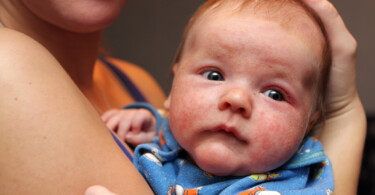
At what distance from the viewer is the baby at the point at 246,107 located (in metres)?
0.87

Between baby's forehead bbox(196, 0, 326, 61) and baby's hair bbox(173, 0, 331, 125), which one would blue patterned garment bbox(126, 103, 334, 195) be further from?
baby's forehead bbox(196, 0, 326, 61)

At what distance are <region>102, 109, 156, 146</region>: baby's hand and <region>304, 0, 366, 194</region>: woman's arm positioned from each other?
1.59 ft

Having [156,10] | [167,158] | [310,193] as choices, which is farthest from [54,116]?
[156,10]

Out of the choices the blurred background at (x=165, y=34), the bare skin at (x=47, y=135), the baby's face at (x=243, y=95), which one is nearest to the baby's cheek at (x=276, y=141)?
the baby's face at (x=243, y=95)

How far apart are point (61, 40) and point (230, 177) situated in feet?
1.93

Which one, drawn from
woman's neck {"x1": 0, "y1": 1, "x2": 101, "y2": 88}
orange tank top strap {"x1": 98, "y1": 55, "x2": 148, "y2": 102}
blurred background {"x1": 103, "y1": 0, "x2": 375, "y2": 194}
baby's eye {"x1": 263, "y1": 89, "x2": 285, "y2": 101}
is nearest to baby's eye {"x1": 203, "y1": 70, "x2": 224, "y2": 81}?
baby's eye {"x1": 263, "y1": 89, "x2": 285, "y2": 101}

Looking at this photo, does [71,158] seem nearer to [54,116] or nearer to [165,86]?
[54,116]

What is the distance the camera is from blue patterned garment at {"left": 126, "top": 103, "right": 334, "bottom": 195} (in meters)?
0.89

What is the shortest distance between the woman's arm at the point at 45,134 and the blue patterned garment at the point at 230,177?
0.13 metres

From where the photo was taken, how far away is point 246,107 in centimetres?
84

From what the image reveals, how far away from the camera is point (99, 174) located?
2.50 feet

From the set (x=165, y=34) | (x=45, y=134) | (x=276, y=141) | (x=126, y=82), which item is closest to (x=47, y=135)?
(x=45, y=134)

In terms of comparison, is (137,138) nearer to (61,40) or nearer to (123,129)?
(123,129)

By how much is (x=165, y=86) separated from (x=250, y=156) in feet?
8.39
